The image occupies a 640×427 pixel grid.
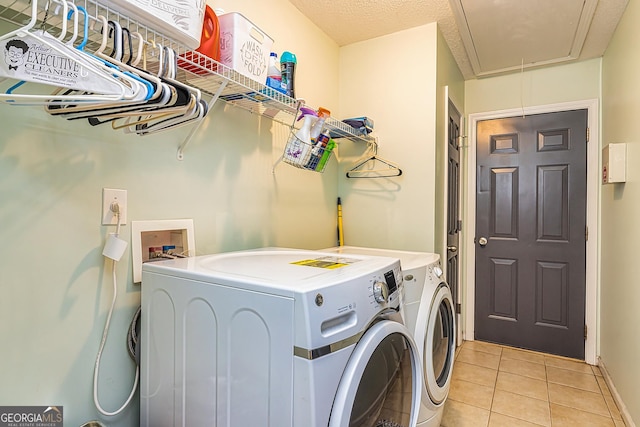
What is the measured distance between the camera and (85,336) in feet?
3.62

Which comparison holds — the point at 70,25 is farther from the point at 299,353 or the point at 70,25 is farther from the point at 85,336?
the point at 299,353

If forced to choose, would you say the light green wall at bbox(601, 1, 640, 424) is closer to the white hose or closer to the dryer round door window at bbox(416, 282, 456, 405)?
the dryer round door window at bbox(416, 282, 456, 405)

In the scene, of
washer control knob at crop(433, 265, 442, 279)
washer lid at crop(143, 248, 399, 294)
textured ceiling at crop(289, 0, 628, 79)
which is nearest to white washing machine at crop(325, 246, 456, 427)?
washer control knob at crop(433, 265, 442, 279)

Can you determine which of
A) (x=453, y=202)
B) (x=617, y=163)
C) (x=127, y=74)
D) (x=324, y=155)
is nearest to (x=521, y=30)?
(x=617, y=163)

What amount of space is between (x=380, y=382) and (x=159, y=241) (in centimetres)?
96

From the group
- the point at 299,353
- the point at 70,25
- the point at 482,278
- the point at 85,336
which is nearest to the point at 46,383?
the point at 85,336

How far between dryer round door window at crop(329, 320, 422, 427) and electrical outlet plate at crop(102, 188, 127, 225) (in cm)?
89

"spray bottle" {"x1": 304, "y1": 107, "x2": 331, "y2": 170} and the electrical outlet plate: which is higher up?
"spray bottle" {"x1": 304, "y1": 107, "x2": 331, "y2": 170}

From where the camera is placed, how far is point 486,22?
2.21 meters

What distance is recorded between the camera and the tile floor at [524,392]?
6.43 feet

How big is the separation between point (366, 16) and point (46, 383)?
234 cm

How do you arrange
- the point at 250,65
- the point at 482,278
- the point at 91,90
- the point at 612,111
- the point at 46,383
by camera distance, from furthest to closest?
the point at 482,278
the point at 612,111
the point at 250,65
the point at 46,383
the point at 91,90

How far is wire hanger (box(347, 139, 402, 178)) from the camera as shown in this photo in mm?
2375

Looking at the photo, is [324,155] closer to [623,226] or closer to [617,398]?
[623,226]
